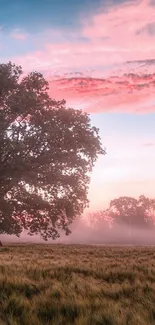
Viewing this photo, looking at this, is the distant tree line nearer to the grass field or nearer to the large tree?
the large tree

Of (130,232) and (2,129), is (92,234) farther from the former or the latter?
(2,129)

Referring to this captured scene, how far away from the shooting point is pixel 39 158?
36219mm

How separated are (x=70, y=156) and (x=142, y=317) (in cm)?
3202

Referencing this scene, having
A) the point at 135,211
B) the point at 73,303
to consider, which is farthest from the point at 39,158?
the point at 135,211

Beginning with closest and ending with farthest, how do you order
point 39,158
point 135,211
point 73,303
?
point 73,303
point 39,158
point 135,211

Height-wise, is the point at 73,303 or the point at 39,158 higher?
the point at 39,158

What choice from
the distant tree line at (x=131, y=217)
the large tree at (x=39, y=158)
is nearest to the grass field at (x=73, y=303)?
the large tree at (x=39, y=158)

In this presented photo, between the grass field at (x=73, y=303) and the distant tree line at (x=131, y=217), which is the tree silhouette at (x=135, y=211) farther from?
the grass field at (x=73, y=303)

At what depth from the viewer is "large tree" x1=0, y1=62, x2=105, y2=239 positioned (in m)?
35.3

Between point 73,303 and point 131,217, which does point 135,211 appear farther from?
point 73,303

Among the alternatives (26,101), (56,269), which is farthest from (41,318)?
(26,101)

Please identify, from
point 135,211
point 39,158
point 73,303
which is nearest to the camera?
point 73,303

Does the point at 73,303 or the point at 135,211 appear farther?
the point at 135,211

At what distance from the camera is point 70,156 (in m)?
36.6
